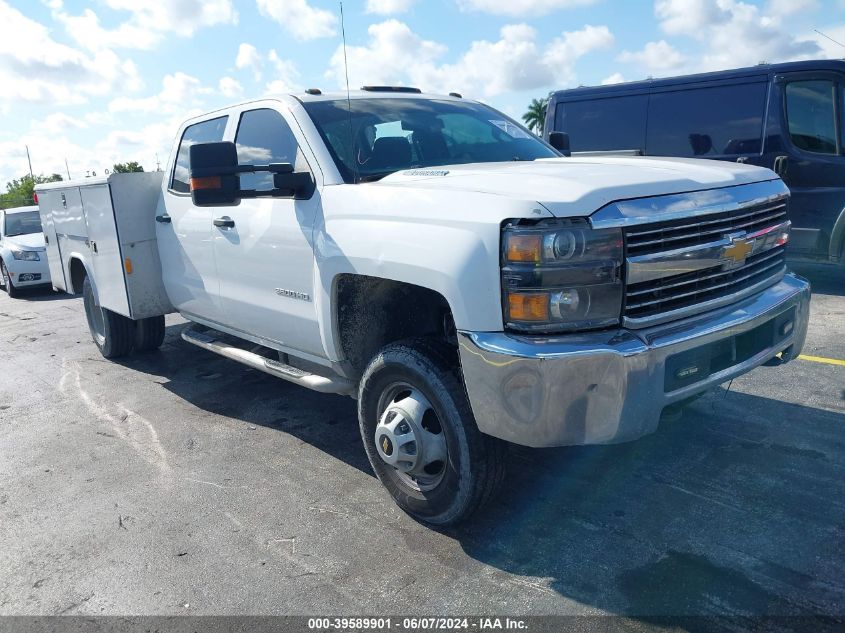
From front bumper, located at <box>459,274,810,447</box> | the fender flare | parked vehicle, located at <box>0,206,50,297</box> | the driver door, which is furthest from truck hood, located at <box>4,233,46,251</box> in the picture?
the fender flare

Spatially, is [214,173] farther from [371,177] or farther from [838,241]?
[838,241]

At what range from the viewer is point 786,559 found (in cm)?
274

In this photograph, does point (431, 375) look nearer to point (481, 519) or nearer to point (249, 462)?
point (481, 519)

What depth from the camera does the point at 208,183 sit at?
3.47 metres

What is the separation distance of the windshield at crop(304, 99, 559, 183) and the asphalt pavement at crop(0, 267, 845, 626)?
167 cm

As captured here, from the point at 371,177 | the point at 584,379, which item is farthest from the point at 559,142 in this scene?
the point at 584,379

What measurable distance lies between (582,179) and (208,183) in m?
1.85

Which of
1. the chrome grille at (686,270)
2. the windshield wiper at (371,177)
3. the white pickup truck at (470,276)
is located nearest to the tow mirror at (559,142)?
the white pickup truck at (470,276)

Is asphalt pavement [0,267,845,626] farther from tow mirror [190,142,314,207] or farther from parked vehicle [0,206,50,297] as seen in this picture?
parked vehicle [0,206,50,297]

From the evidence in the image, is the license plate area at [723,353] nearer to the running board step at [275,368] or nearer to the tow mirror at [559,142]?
the running board step at [275,368]

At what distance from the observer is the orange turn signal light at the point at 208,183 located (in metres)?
3.46

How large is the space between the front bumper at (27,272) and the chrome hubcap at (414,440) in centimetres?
1092

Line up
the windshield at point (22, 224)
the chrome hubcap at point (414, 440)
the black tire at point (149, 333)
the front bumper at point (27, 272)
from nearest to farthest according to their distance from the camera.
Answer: the chrome hubcap at point (414, 440) → the black tire at point (149, 333) → the front bumper at point (27, 272) → the windshield at point (22, 224)

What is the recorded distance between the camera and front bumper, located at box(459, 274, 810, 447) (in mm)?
2498
